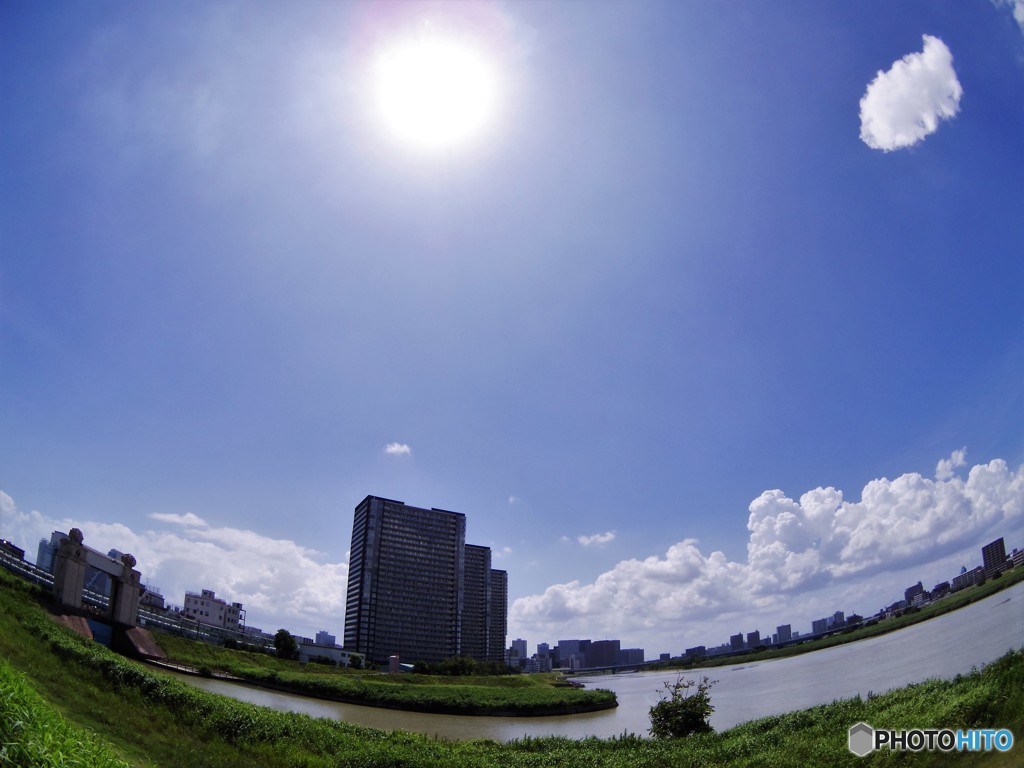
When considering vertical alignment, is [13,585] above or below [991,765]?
above

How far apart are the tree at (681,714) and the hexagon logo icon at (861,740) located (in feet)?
35.1

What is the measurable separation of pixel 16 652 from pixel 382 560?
106 metres

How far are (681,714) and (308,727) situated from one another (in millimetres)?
14272

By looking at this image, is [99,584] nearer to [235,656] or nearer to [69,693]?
[235,656]

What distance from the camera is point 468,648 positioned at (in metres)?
134

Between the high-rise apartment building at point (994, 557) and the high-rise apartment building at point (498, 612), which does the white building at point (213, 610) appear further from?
the high-rise apartment building at point (994, 557)

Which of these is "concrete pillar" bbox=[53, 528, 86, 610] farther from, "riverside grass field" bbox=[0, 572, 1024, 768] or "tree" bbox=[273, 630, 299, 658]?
"tree" bbox=[273, 630, 299, 658]

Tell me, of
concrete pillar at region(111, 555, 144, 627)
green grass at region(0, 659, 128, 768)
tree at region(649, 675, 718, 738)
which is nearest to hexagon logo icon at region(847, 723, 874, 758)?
tree at region(649, 675, 718, 738)

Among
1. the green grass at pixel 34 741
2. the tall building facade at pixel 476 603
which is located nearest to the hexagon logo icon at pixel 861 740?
the green grass at pixel 34 741

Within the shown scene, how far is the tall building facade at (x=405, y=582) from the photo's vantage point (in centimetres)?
11406

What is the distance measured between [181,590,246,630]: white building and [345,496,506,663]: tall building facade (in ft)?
79.5

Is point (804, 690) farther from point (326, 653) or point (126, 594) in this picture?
point (326, 653)

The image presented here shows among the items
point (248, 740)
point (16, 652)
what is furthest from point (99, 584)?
point (248, 740)

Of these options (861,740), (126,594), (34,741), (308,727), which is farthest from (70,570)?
(861,740)
